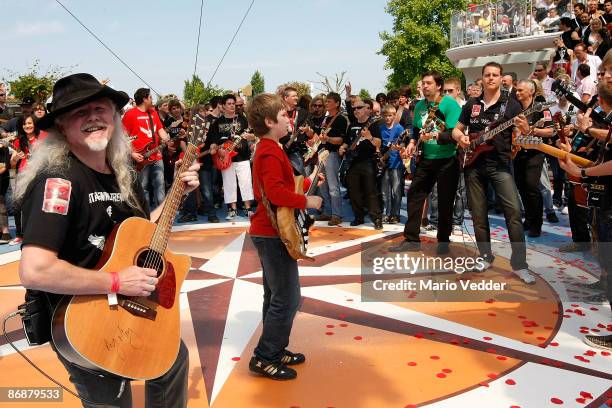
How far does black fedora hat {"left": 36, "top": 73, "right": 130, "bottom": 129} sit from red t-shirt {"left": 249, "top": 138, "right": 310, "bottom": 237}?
1231 millimetres

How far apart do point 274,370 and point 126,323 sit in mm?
1527

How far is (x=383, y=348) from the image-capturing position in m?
3.80

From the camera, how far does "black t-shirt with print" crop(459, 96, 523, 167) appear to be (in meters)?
5.20

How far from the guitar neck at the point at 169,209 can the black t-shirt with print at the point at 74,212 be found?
18 cm

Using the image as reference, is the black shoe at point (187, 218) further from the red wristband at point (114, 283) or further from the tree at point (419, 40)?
the tree at point (419, 40)

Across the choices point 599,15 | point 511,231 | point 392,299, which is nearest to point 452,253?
point 511,231

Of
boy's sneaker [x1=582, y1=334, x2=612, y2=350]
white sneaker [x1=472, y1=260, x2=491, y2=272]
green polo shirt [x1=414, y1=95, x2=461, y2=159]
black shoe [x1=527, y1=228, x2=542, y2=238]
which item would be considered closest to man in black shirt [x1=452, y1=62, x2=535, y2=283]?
green polo shirt [x1=414, y1=95, x2=461, y2=159]

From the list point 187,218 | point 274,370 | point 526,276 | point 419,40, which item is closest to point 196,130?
point 274,370

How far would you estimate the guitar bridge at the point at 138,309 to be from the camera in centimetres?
206

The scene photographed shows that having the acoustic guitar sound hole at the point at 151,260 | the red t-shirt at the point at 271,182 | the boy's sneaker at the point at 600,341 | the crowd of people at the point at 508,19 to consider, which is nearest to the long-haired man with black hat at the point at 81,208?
the acoustic guitar sound hole at the point at 151,260

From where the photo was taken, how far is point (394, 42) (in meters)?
43.3

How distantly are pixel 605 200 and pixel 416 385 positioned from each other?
1.96 m

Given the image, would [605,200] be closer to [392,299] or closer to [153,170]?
[392,299]

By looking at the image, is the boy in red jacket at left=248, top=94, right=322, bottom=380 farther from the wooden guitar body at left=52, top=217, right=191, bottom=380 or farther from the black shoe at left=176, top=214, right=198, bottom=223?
the black shoe at left=176, top=214, right=198, bottom=223
